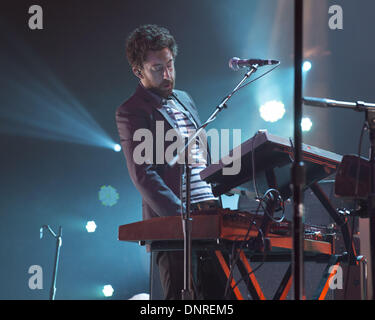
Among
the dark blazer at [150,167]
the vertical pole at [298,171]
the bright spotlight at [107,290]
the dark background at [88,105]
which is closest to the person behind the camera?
the vertical pole at [298,171]

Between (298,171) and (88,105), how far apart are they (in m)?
4.32

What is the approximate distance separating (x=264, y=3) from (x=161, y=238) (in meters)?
3.60

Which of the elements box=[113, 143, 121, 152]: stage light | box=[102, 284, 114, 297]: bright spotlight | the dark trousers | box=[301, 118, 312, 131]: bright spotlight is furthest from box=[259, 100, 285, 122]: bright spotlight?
the dark trousers

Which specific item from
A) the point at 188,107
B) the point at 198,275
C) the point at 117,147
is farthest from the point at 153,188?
the point at 117,147

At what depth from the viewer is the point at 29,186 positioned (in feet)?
17.4

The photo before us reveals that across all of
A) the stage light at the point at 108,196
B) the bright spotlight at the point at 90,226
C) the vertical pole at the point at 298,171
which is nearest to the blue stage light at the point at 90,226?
the bright spotlight at the point at 90,226

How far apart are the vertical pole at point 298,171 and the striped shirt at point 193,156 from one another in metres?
0.87

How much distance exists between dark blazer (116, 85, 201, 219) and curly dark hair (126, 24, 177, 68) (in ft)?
0.88

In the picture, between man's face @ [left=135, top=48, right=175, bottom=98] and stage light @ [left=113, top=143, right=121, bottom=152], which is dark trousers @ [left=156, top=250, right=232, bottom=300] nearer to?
man's face @ [left=135, top=48, right=175, bottom=98]

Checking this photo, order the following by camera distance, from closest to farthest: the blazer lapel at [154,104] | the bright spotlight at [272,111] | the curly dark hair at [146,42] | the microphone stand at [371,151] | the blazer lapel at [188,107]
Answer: the microphone stand at [371,151], the blazer lapel at [154,104], the blazer lapel at [188,107], the curly dark hair at [146,42], the bright spotlight at [272,111]

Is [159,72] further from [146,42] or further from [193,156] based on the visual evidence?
[193,156]

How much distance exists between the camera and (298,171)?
4.34 ft

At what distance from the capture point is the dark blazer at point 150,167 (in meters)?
Answer: 2.20

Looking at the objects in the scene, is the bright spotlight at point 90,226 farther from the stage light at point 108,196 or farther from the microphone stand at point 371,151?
the microphone stand at point 371,151
